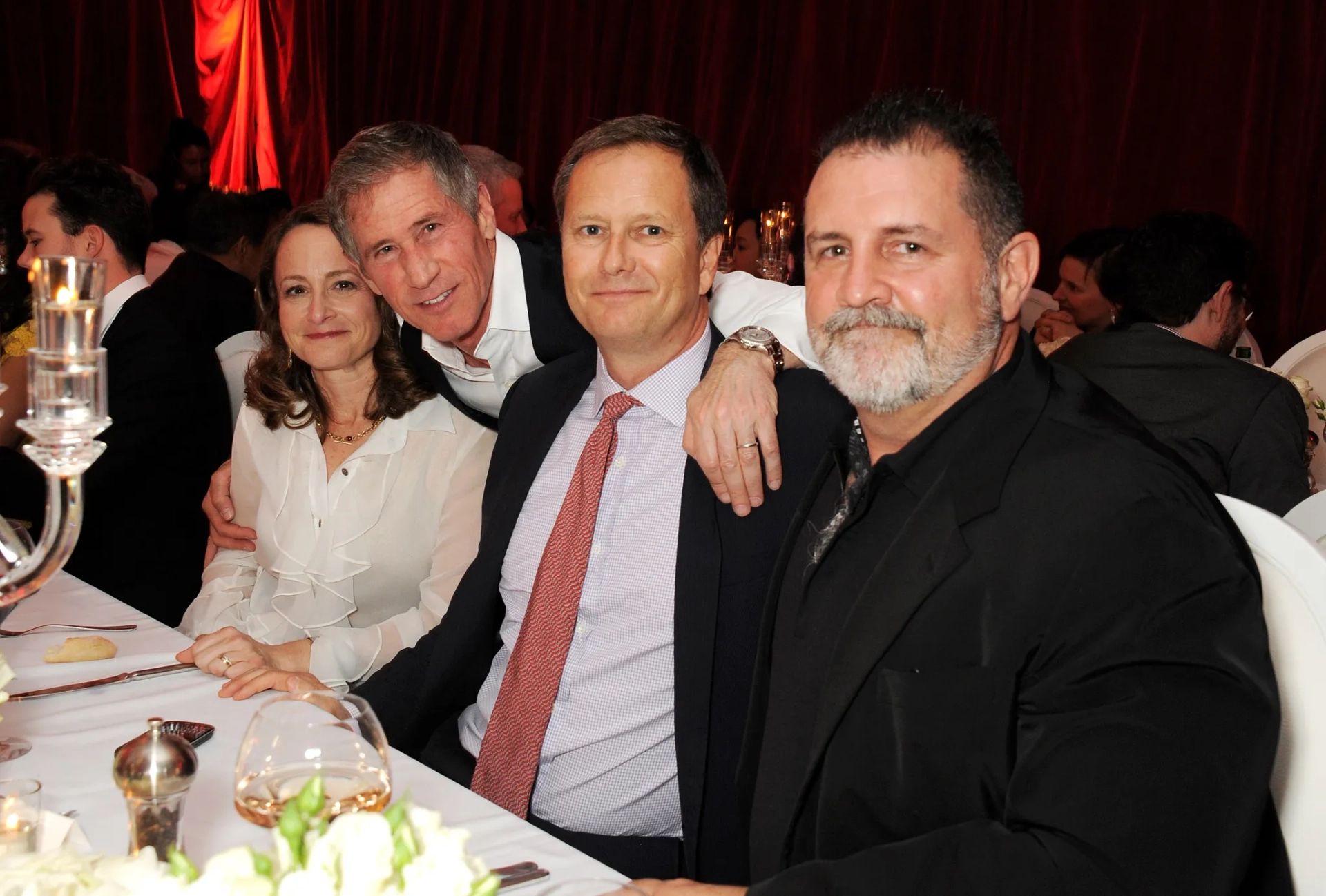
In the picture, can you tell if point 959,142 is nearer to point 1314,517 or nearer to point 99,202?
point 1314,517

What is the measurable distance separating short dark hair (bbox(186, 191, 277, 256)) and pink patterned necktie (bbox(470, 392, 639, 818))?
3404 millimetres

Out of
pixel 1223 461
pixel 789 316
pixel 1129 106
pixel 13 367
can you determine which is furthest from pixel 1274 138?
pixel 13 367

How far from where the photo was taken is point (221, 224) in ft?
15.9

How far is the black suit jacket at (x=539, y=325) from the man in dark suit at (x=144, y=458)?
1.03m

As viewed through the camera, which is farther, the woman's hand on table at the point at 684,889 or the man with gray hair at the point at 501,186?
the man with gray hair at the point at 501,186

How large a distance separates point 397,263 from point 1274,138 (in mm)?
3842

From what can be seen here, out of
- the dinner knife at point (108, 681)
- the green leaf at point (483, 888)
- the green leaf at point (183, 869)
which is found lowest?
the dinner knife at point (108, 681)

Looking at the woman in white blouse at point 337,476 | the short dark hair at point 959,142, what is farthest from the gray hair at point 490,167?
the short dark hair at point 959,142

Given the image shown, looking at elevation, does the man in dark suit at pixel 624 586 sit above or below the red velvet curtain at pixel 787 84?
below

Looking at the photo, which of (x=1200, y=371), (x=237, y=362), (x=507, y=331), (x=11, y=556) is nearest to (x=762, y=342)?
(x=507, y=331)

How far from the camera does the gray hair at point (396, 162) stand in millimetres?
2385

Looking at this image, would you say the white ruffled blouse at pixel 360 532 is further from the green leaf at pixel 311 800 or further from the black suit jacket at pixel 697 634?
the green leaf at pixel 311 800

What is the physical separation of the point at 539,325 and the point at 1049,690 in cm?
149

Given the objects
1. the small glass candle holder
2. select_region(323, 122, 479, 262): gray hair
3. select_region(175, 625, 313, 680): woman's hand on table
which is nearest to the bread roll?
select_region(175, 625, 313, 680): woman's hand on table
